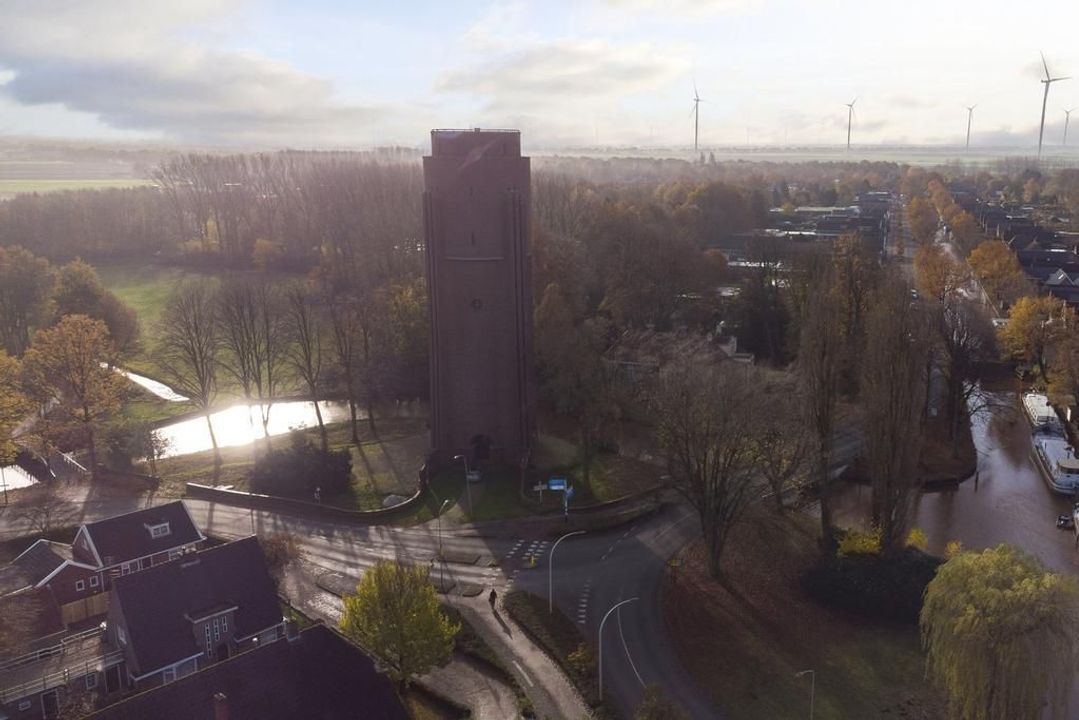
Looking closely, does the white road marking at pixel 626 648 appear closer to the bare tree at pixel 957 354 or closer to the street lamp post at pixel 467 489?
the street lamp post at pixel 467 489

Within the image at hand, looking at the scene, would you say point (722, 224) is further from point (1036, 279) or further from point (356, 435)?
point (356, 435)

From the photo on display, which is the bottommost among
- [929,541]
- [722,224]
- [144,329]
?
[929,541]

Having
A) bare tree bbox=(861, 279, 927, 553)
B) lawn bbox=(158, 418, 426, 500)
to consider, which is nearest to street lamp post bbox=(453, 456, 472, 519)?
lawn bbox=(158, 418, 426, 500)

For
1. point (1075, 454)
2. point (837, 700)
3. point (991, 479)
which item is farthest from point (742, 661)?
point (1075, 454)

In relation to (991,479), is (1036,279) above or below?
above

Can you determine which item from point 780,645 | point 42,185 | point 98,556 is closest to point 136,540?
point 98,556

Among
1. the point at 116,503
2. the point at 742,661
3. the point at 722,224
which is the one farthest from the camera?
the point at 722,224
